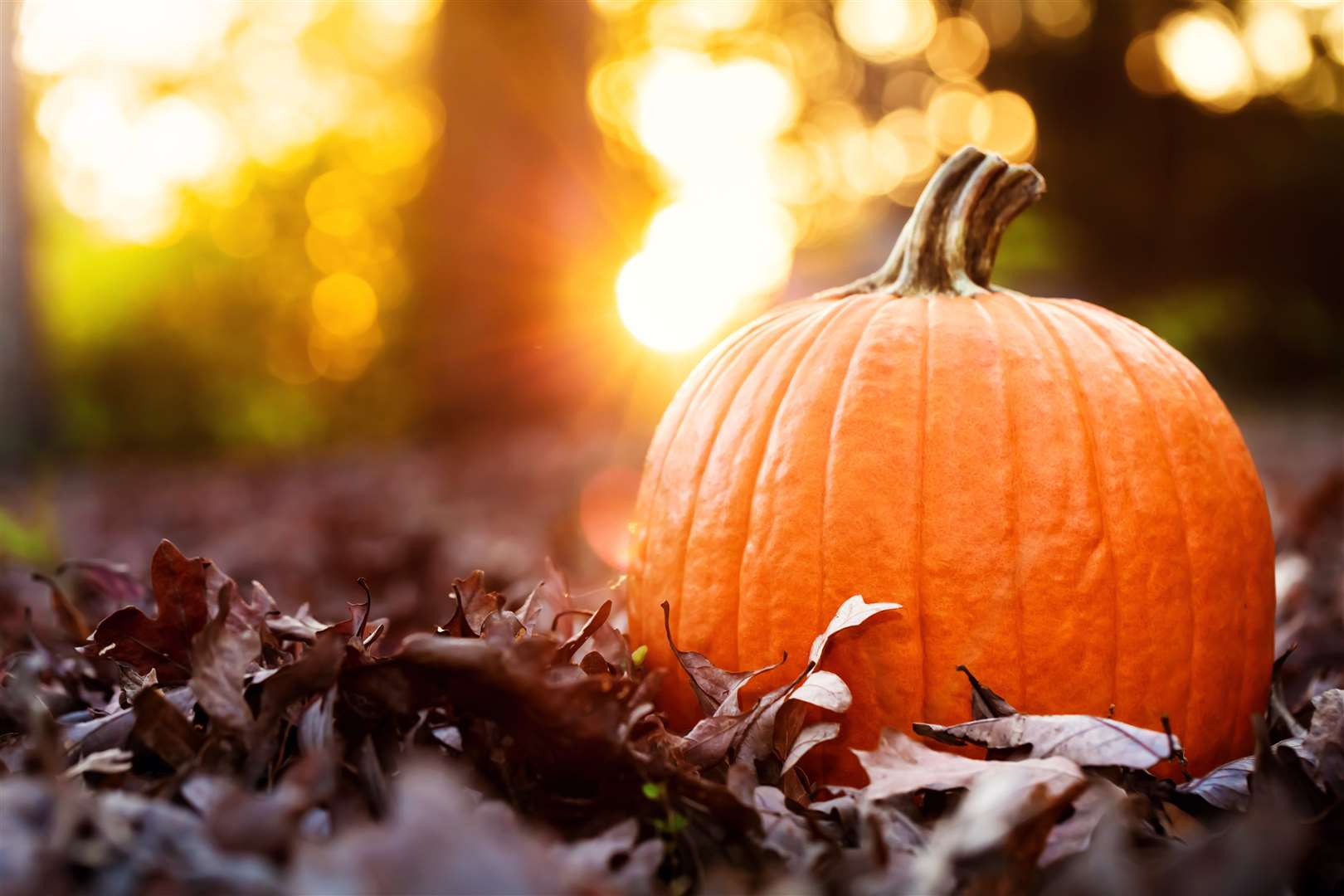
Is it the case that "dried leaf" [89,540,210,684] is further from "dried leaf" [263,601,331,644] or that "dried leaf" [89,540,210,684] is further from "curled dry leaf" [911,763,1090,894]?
"curled dry leaf" [911,763,1090,894]

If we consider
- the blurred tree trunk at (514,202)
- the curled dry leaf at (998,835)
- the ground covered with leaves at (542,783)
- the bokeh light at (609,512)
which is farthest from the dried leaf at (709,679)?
the blurred tree trunk at (514,202)

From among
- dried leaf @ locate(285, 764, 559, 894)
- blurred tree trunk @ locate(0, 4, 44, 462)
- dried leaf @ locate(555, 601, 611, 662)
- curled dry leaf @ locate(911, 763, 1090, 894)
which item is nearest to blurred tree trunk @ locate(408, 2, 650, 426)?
blurred tree trunk @ locate(0, 4, 44, 462)

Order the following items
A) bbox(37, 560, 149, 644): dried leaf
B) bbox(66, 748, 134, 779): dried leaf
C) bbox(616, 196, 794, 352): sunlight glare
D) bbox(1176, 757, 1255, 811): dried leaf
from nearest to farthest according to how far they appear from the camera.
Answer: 1. bbox(66, 748, 134, 779): dried leaf
2. bbox(1176, 757, 1255, 811): dried leaf
3. bbox(37, 560, 149, 644): dried leaf
4. bbox(616, 196, 794, 352): sunlight glare

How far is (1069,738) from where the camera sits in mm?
1546

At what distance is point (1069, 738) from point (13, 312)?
963cm

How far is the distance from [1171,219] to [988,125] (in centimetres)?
357

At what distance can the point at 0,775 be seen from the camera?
1.52 meters

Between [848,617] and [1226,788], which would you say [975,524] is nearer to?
[848,617]

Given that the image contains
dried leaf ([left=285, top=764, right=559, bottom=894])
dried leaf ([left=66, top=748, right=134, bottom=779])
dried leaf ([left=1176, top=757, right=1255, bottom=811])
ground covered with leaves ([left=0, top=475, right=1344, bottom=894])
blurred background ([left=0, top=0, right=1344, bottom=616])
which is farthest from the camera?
blurred background ([left=0, top=0, right=1344, bottom=616])

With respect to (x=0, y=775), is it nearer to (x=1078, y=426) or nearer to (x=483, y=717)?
(x=483, y=717)

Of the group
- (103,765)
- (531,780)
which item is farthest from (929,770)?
(103,765)

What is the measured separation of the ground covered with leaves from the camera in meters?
1.05

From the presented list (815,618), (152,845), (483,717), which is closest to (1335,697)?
(815,618)

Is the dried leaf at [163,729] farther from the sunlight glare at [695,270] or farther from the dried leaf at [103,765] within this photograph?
the sunlight glare at [695,270]
